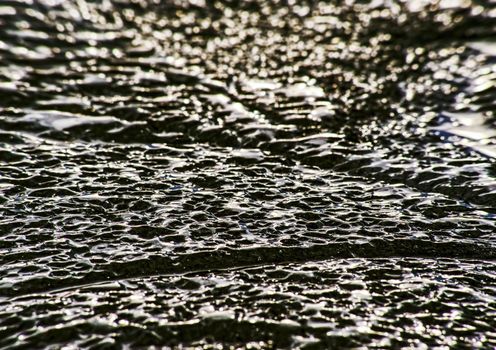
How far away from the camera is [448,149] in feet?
6.36

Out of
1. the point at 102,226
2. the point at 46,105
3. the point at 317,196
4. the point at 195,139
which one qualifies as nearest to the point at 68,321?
the point at 102,226

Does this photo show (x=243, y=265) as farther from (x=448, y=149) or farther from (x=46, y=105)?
(x=46, y=105)

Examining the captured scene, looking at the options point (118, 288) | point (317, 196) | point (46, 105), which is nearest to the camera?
point (118, 288)

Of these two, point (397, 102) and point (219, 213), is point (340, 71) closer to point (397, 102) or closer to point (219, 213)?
point (397, 102)

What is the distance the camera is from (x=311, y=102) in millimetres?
2268

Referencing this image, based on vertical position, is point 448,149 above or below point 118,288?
above

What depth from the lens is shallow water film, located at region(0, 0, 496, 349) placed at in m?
1.25

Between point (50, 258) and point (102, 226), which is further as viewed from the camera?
point (102, 226)

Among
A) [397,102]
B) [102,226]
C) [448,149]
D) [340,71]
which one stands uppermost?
[340,71]

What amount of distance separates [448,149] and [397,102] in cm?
38

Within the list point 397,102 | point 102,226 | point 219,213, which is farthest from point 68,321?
point 397,102

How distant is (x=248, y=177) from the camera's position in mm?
1776

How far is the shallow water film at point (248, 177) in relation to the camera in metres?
1.25

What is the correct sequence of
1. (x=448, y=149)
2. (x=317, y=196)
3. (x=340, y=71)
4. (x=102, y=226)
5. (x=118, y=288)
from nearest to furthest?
(x=118, y=288)
(x=102, y=226)
(x=317, y=196)
(x=448, y=149)
(x=340, y=71)
